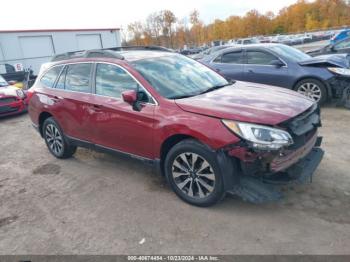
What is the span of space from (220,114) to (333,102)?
5.48 m

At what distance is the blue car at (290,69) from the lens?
684 cm

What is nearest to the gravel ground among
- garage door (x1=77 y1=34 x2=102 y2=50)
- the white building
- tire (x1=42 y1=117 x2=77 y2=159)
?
tire (x1=42 y1=117 x2=77 y2=159)

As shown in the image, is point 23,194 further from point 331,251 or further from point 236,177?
point 331,251

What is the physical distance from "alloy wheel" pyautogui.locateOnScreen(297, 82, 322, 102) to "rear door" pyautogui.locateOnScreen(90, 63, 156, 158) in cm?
474

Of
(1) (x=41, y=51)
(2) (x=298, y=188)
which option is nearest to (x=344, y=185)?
(2) (x=298, y=188)

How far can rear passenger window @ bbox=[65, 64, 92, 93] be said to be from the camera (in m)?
4.48

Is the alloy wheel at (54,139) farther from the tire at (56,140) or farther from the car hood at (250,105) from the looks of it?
the car hood at (250,105)

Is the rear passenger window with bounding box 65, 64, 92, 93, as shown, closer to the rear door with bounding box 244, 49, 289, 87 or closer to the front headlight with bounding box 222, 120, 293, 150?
the front headlight with bounding box 222, 120, 293, 150

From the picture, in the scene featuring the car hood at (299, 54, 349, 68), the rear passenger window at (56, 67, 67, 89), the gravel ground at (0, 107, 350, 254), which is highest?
the rear passenger window at (56, 67, 67, 89)

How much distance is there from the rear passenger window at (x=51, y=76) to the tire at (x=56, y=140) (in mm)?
605

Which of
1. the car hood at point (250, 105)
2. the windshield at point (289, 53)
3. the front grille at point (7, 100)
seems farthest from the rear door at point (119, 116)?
the front grille at point (7, 100)

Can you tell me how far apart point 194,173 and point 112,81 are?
5.63 feet

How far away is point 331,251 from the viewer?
8.82 feet

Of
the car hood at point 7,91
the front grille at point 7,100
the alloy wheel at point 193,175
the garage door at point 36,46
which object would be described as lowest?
the alloy wheel at point 193,175
